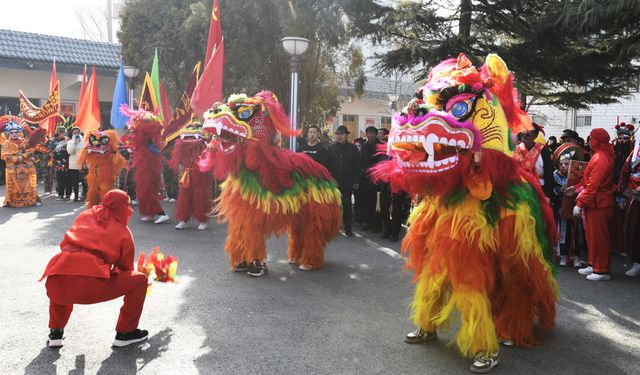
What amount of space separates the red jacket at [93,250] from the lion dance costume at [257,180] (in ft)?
6.39

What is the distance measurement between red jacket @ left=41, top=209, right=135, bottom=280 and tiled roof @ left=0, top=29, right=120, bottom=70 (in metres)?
15.3

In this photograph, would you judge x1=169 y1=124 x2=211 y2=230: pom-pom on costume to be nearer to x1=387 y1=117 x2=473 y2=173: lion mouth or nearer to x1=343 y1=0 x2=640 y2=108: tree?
x1=343 y1=0 x2=640 y2=108: tree

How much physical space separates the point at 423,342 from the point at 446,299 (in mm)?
460

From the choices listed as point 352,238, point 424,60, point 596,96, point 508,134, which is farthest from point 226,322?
point 596,96

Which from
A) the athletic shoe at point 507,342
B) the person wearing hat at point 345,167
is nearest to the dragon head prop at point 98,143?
the person wearing hat at point 345,167

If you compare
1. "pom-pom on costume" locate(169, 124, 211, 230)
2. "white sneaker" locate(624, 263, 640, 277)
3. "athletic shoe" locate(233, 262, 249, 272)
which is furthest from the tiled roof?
"white sneaker" locate(624, 263, 640, 277)

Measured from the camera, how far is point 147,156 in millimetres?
8883

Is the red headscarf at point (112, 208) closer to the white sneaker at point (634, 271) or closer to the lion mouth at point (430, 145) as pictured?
the lion mouth at point (430, 145)

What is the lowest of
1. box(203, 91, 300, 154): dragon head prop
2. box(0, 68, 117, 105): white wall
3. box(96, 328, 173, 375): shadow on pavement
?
box(96, 328, 173, 375): shadow on pavement

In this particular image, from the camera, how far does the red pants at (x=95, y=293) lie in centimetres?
333

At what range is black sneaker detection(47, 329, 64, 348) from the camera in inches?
141

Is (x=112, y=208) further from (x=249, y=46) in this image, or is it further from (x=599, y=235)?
(x=249, y=46)

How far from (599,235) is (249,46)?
8.95 meters

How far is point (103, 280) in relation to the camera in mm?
3400
